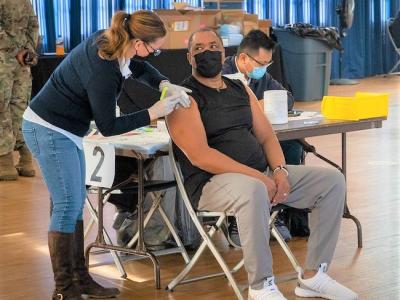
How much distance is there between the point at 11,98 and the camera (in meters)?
6.41

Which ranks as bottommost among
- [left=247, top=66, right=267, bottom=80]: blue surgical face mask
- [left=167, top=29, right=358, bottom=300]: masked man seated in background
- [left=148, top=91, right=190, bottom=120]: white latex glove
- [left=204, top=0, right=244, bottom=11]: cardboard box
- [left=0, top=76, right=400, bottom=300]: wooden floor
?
[left=0, top=76, right=400, bottom=300]: wooden floor

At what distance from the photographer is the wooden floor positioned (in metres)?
3.68

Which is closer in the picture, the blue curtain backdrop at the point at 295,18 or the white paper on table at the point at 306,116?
the white paper on table at the point at 306,116

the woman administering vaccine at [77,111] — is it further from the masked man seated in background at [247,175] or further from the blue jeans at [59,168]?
the masked man seated in background at [247,175]

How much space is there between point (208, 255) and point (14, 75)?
2693 mm

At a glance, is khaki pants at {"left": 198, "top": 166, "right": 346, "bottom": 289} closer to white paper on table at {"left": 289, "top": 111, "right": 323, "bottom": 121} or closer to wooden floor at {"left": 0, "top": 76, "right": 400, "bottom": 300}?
wooden floor at {"left": 0, "top": 76, "right": 400, "bottom": 300}

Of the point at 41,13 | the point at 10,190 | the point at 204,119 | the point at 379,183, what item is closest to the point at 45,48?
the point at 41,13

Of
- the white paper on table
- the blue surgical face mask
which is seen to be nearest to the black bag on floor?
the white paper on table

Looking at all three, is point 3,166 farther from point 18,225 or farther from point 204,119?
point 204,119

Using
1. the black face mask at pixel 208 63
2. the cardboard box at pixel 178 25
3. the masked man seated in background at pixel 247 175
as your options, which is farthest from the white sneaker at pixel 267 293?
the cardboard box at pixel 178 25

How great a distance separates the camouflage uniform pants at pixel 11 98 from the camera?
6.20 meters

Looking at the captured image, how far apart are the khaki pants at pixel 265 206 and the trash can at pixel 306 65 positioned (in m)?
7.37

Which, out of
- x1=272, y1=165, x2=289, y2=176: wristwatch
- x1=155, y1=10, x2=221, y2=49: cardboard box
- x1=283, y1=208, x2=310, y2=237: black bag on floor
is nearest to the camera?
x1=272, y1=165, x2=289, y2=176: wristwatch

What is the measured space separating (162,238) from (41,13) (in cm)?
619
